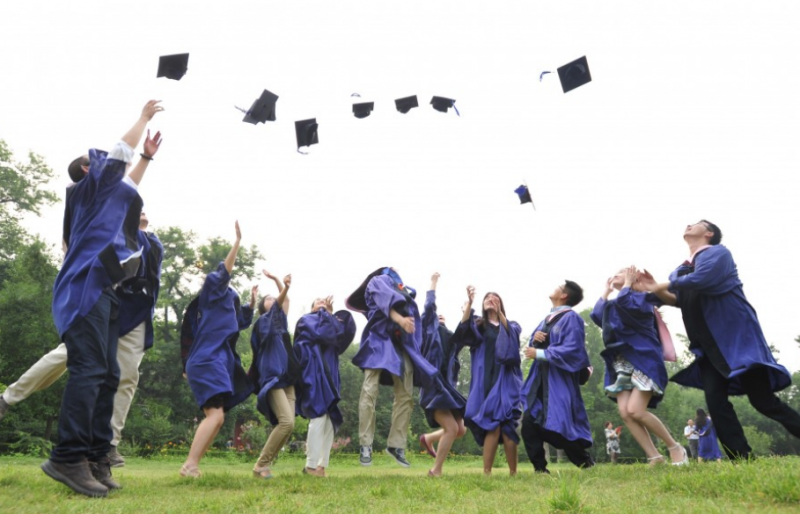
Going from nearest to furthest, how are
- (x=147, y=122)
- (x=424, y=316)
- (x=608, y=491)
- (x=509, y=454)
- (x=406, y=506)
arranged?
(x=406, y=506)
(x=608, y=491)
(x=147, y=122)
(x=509, y=454)
(x=424, y=316)

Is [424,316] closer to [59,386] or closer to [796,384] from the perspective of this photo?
[59,386]

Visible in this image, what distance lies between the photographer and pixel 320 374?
686 cm

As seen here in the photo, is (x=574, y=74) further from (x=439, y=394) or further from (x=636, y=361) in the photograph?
(x=439, y=394)

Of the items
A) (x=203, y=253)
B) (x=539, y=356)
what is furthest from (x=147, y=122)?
(x=203, y=253)

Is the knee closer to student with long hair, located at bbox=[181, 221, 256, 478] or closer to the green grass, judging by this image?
student with long hair, located at bbox=[181, 221, 256, 478]

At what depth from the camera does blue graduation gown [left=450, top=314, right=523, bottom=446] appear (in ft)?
21.1

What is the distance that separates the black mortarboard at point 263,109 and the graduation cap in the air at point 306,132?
46 cm

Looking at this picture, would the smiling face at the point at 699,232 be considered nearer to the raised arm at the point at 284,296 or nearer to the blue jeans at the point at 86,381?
the raised arm at the point at 284,296

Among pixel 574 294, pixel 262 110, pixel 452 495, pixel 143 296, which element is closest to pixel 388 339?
pixel 574 294

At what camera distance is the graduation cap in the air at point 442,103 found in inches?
353

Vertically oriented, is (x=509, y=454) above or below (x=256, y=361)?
below

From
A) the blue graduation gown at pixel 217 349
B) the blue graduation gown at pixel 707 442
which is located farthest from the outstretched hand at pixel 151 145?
the blue graduation gown at pixel 707 442

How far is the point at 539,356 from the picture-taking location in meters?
6.41

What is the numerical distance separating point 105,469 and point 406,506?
2.17 meters
